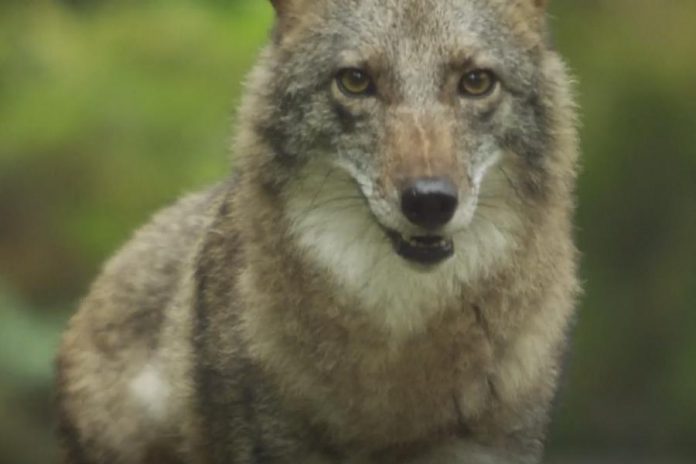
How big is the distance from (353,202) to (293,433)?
962mm

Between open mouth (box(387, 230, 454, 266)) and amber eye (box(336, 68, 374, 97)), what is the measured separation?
54 cm

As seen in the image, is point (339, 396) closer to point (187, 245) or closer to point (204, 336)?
point (204, 336)

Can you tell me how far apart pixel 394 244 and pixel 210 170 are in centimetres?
426

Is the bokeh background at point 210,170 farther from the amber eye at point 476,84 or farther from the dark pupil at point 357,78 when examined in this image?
the amber eye at point 476,84

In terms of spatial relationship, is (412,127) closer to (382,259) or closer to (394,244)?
(394,244)

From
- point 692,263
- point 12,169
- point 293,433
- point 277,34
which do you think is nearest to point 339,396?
point 293,433

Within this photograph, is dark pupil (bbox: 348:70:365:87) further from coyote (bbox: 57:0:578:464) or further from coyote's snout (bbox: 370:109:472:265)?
coyote's snout (bbox: 370:109:472:265)

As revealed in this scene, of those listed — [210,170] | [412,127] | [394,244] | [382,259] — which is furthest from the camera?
[210,170]

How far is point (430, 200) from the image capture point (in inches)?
282

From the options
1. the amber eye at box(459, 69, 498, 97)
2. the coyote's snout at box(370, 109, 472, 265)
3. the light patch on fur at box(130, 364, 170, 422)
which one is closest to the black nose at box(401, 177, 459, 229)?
the coyote's snout at box(370, 109, 472, 265)

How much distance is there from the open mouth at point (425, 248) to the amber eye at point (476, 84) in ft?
1.83

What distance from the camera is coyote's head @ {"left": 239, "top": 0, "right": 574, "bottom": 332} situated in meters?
7.34

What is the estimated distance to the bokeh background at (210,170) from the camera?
12.0 metres

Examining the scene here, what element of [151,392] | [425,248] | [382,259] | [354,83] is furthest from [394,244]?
[151,392]
